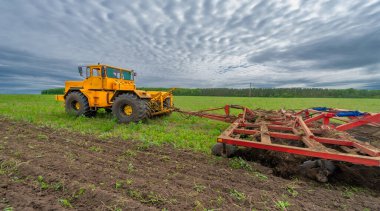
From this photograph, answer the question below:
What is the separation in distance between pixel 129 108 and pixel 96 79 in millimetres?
1972

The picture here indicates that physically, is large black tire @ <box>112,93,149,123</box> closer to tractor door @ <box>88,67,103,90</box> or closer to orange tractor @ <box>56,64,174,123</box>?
orange tractor @ <box>56,64,174,123</box>

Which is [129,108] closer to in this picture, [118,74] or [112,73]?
[112,73]

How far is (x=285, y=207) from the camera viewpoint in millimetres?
2307

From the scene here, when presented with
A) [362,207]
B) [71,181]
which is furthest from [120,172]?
[362,207]

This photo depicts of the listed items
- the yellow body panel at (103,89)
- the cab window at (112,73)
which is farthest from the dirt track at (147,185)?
the cab window at (112,73)

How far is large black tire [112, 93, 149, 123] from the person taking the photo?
24.0 feet

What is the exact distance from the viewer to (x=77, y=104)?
8969 millimetres

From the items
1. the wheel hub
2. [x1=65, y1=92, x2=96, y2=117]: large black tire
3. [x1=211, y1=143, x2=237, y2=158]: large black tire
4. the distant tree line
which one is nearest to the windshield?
[x1=65, y1=92, x2=96, y2=117]: large black tire

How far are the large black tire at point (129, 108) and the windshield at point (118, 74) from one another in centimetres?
129

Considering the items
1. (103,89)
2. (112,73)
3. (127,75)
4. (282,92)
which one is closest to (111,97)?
(103,89)

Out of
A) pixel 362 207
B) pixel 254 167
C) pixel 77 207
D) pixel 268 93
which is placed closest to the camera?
pixel 77 207

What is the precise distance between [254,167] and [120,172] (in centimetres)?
223

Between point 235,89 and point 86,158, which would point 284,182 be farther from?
point 235,89

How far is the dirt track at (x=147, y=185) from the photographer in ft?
7.54
